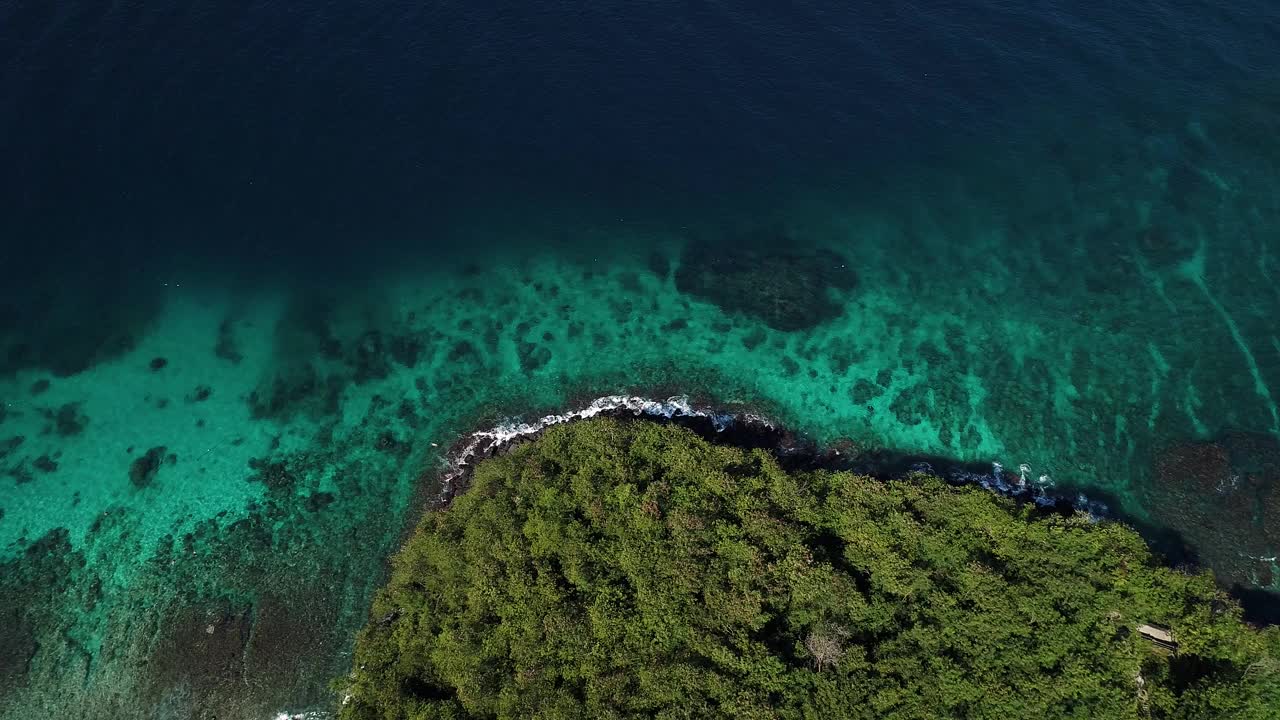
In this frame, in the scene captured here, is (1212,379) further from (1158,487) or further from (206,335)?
(206,335)

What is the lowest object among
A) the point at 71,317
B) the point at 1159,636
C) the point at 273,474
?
the point at 273,474

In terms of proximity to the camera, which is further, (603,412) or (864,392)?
(864,392)

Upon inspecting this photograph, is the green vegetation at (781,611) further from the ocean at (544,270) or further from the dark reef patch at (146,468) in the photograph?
the dark reef patch at (146,468)

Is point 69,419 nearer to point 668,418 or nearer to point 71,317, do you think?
point 71,317

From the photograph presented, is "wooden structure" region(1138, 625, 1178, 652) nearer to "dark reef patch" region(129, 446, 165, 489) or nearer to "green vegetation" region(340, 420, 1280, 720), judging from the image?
"green vegetation" region(340, 420, 1280, 720)

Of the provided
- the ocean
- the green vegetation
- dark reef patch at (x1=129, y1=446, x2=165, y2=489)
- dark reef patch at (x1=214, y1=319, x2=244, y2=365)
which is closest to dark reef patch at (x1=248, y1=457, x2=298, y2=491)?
the ocean

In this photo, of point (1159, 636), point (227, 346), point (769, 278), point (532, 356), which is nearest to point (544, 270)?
point (532, 356)
